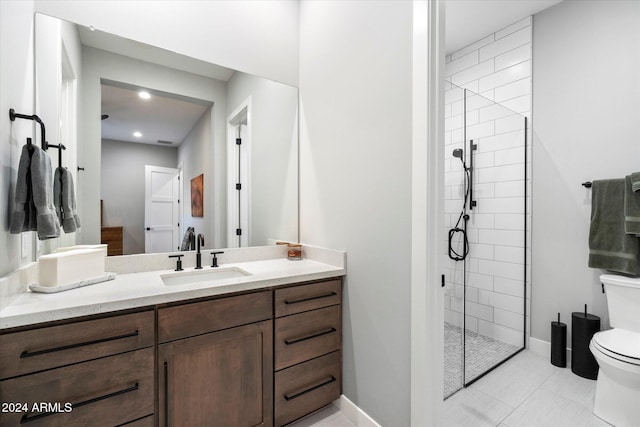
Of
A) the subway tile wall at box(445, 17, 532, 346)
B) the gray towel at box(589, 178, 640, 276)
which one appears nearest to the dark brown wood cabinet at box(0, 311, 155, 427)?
the subway tile wall at box(445, 17, 532, 346)

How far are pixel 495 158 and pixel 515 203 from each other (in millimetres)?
435

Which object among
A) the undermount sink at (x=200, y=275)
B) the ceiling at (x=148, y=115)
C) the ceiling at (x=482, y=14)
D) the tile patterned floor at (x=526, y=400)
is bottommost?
the tile patterned floor at (x=526, y=400)

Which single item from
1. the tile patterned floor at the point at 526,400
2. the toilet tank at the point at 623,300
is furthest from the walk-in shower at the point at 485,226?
the toilet tank at the point at 623,300

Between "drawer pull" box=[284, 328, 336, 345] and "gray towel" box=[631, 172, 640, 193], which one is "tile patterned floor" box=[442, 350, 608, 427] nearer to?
"drawer pull" box=[284, 328, 336, 345]

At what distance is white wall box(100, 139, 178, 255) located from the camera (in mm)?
1599

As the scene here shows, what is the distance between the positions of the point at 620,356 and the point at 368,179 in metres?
1.63

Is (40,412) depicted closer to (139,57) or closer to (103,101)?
(103,101)

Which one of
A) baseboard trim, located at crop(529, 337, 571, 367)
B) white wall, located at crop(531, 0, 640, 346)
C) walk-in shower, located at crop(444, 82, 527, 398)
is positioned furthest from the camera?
walk-in shower, located at crop(444, 82, 527, 398)

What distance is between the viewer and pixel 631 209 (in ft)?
6.20

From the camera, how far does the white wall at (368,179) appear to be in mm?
1426

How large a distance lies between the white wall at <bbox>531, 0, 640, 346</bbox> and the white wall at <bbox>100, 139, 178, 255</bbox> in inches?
118

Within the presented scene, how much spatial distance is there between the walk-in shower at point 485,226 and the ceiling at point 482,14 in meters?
0.54

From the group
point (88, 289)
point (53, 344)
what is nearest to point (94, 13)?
point (88, 289)

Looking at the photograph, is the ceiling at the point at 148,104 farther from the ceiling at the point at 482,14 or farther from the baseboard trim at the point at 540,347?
the baseboard trim at the point at 540,347
